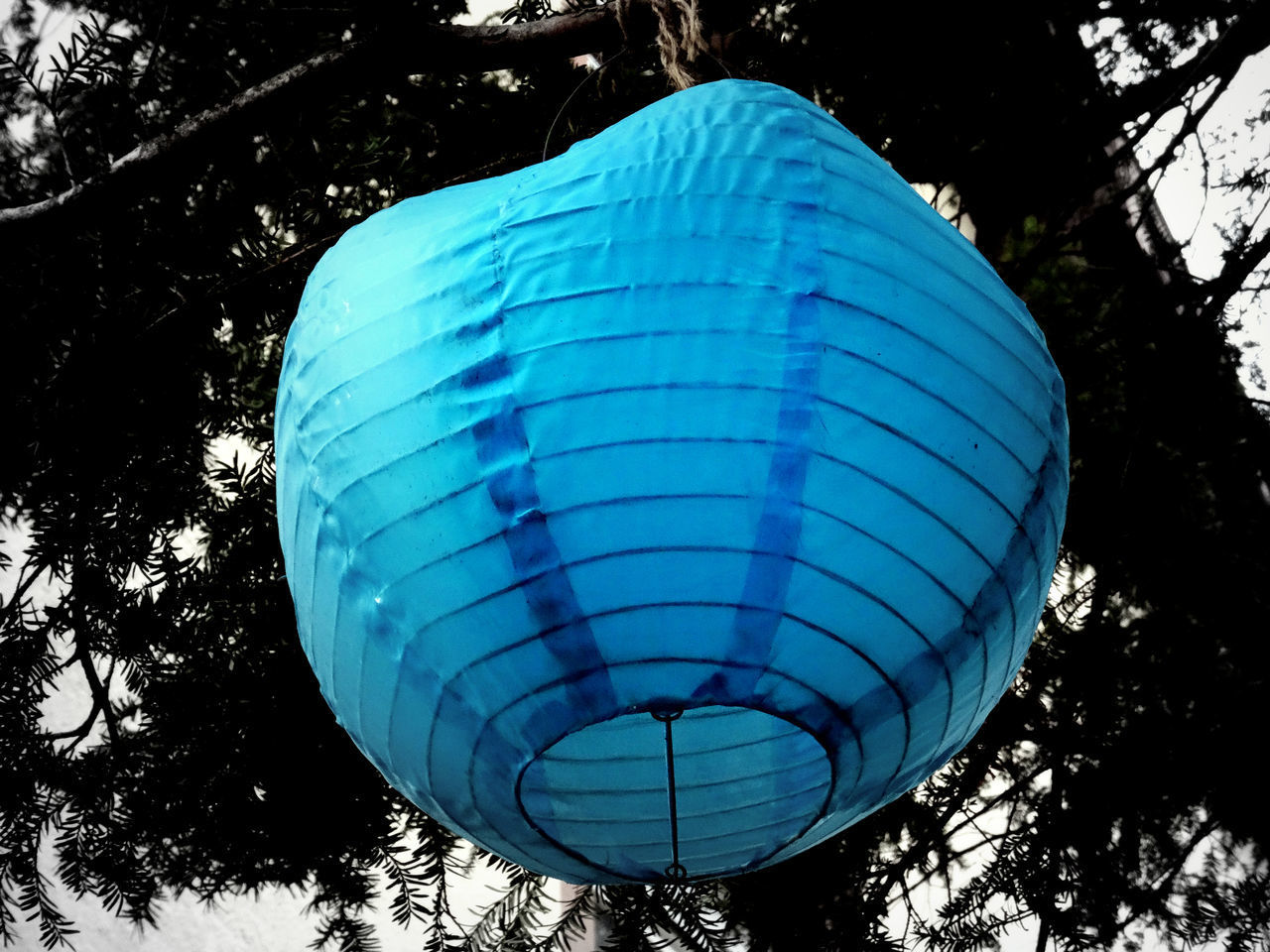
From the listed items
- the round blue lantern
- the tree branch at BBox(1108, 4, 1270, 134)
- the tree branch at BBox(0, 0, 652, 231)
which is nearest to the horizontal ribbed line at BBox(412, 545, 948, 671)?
the round blue lantern

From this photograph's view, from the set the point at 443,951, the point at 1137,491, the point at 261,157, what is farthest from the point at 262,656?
the point at 1137,491

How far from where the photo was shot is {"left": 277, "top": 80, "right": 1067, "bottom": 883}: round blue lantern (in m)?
0.49

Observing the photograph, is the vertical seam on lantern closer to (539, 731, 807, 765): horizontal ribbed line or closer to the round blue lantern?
the round blue lantern

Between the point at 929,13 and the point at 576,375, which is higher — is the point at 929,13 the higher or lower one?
the higher one

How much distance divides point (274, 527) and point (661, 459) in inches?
42.8

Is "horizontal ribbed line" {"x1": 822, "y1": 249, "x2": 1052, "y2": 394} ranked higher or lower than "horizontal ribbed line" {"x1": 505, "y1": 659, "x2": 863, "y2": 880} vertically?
higher

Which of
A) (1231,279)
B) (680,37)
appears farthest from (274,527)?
(1231,279)

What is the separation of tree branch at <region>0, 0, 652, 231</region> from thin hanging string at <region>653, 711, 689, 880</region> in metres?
0.68

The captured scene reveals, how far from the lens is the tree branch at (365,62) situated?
1016mm

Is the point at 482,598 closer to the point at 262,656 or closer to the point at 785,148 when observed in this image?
the point at 785,148

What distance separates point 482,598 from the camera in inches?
20.1

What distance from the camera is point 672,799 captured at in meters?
0.61

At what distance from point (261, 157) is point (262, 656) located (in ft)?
2.49

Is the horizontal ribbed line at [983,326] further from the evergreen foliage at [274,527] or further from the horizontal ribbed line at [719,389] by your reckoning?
the evergreen foliage at [274,527]
